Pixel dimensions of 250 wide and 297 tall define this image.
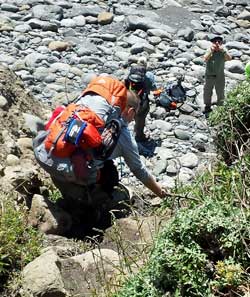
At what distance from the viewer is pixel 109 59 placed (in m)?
12.4

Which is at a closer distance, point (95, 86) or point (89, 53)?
point (95, 86)

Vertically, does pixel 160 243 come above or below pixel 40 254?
above

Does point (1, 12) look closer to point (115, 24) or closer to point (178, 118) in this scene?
point (115, 24)

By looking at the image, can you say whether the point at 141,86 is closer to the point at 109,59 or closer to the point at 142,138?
the point at 142,138

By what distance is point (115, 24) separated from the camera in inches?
544

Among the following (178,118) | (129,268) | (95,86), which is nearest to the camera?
(129,268)

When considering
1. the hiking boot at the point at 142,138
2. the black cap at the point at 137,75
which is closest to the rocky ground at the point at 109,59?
the hiking boot at the point at 142,138

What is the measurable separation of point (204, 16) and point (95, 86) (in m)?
8.72

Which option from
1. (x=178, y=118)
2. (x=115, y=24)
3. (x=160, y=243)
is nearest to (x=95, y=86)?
(x=160, y=243)

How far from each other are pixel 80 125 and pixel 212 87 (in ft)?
17.1

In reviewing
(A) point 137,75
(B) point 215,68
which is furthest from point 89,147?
(B) point 215,68

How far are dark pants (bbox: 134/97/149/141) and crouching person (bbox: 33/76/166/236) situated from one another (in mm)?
2842

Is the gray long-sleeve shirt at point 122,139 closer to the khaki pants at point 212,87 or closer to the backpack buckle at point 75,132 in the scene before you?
the backpack buckle at point 75,132

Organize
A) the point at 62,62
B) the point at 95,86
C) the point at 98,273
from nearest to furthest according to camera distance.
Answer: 1. the point at 98,273
2. the point at 95,86
3. the point at 62,62
